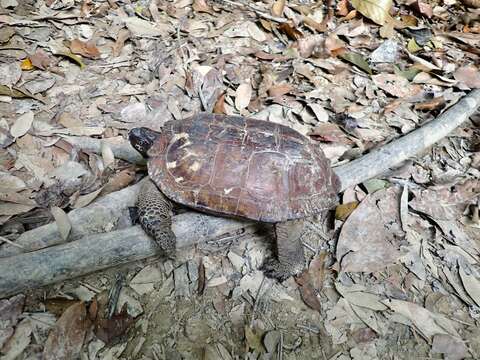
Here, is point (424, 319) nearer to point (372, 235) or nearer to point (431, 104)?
point (372, 235)

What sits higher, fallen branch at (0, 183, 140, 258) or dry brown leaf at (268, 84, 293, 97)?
dry brown leaf at (268, 84, 293, 97)

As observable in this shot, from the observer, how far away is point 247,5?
Answer: 5172 millimetres

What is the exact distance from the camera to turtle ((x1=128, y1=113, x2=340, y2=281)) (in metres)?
2.76

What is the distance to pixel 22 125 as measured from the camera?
3590mm

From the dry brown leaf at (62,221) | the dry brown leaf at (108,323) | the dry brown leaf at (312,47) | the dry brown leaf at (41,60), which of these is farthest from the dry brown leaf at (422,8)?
the dry brown leaf at (108,323)

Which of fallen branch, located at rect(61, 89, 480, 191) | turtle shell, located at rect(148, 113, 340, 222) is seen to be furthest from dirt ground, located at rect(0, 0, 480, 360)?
turtle shell, located at rect(148, 113, 340, 222)

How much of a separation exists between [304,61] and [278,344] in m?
3.21

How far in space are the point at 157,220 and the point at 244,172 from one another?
69cm

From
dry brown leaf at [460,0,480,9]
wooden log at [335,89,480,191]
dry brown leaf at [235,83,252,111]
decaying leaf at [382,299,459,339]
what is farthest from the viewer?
dry brown leaf at [460,0,480,9]

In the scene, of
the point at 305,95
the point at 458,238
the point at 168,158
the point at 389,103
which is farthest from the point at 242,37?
the point at 458,238

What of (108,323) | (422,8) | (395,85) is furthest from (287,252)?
(422,8)

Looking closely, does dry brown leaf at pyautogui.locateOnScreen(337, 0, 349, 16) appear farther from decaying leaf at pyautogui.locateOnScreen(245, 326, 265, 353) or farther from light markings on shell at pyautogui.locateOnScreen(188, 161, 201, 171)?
decaying leaf at pyautogui.locateOnScreen(245, 326, 265, 353)

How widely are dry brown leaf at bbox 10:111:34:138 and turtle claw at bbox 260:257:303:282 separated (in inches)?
97.8

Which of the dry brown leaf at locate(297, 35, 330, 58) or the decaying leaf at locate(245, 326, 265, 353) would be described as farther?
the dry brown leaf at locate(297, 35, 330, 58)
